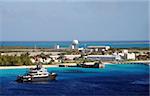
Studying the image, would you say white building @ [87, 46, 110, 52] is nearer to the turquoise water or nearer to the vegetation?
the turquoise water

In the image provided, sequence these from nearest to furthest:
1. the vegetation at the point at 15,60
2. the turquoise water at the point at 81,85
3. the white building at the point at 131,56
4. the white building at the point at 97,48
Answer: the turquoise water at the point at 81,85, the vegetation at the point at 15,60, the white building at the point at 131,56, the white building at the point at 97,48

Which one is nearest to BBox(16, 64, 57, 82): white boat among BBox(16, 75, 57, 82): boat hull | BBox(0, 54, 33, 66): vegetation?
BBox(16, 75, 57, 82): boat hull

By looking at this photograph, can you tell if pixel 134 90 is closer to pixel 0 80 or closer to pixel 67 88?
pixel 67 88

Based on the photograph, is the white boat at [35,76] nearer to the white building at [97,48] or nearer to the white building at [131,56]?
the white building at [131,56]

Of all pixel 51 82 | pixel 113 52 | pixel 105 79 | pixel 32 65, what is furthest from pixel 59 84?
pixel 113 52

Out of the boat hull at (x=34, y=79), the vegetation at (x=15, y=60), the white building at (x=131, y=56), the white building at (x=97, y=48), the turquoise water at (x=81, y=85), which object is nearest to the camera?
the turquoise water at (x=81, y=85)

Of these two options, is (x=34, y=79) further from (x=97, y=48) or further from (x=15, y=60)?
(x=97, y=48)

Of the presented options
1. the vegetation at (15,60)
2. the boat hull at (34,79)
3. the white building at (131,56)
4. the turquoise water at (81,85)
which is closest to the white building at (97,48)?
the white building at (131,56)
